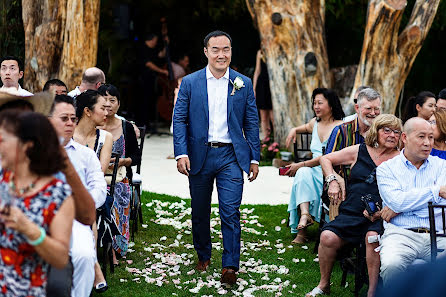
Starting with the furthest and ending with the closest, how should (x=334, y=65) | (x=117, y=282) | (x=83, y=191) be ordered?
(x=334, y=65)
(x=117, y=282)
(x=83, y=191)

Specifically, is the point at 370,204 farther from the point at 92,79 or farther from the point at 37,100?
the point at 92,79

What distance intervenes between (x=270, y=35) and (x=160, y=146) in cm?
370

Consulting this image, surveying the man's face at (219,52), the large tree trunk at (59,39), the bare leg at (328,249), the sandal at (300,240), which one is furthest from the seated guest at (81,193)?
the large tree trunk at (59,39)

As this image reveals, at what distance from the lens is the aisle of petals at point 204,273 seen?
5.71 m

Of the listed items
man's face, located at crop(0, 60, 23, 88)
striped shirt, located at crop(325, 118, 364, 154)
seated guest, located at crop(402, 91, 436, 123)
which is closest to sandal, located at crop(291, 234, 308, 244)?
striped shirt, located at crop(325, 118, 364, 154)

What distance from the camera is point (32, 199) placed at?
117 inches

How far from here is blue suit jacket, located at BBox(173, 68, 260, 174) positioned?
5.83m

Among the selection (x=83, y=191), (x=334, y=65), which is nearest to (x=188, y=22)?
(x=334, y=65)

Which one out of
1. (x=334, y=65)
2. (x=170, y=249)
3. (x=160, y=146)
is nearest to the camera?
(x=170, y=249)

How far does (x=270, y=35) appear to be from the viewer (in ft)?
36.8

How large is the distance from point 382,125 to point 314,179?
162cm

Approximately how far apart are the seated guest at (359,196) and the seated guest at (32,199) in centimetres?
268

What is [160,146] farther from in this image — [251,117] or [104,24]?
[251,117]

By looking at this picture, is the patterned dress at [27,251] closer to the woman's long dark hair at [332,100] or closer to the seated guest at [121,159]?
the seated guest at [121,159]
